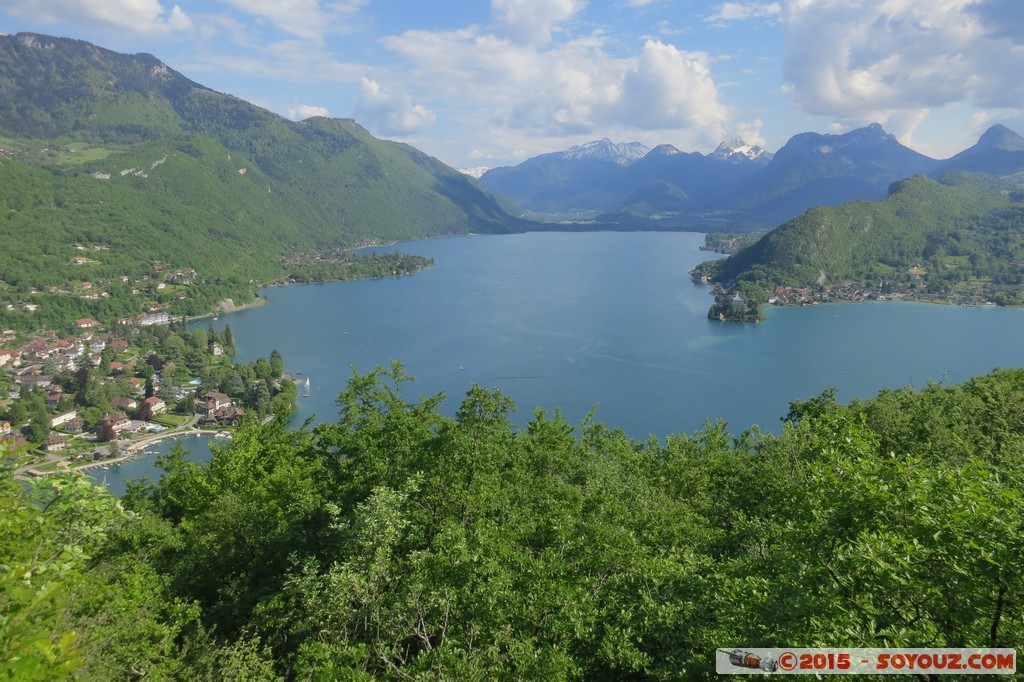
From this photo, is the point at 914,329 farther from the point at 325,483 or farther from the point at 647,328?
the point at 325,483

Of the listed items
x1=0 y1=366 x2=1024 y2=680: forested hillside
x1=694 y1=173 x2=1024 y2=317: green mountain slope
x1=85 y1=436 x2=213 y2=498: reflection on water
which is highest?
x1=694 y1=173 x2=1024 y2=317: green mountain slope

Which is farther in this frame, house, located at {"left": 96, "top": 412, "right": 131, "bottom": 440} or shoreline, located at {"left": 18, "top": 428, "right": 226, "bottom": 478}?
house, located at {"left": 96, "top": 412, "right": 131, "bottom": 440}

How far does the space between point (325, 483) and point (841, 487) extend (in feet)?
25.5

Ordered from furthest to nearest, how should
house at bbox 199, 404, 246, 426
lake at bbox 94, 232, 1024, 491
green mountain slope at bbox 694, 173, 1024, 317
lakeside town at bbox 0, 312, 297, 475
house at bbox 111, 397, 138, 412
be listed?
green mountain slope at bbox 694, 173, 1024, 317 < house at bbox 111, 397, 138, 412 < lake at bbox 94, 232, 1024, 491 < house at bbox 199, 404, 246, 426 < lakeside town at bbox 0, 312, 297, 475

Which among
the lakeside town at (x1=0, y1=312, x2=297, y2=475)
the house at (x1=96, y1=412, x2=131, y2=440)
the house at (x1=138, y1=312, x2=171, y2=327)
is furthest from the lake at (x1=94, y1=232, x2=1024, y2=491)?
the house at (x1=96, y1=412, x2=131, y2=440)

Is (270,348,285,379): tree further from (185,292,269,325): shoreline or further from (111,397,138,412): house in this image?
(185,292,269,325): shoreline

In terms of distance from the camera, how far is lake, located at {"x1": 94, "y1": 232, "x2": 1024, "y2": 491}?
39812 millimetres

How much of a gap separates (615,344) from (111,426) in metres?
39.0

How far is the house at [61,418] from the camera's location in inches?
1486

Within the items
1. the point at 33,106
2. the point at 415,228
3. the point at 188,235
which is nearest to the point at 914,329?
the point at 188,235

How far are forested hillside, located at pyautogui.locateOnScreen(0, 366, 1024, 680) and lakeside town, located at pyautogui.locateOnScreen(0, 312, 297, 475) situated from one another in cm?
2327

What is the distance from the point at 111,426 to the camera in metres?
36.5

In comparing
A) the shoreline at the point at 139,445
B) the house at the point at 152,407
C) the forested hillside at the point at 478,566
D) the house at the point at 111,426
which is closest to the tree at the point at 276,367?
the shoreline at the point at 139,445

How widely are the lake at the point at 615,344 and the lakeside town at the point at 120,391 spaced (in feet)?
10.6
